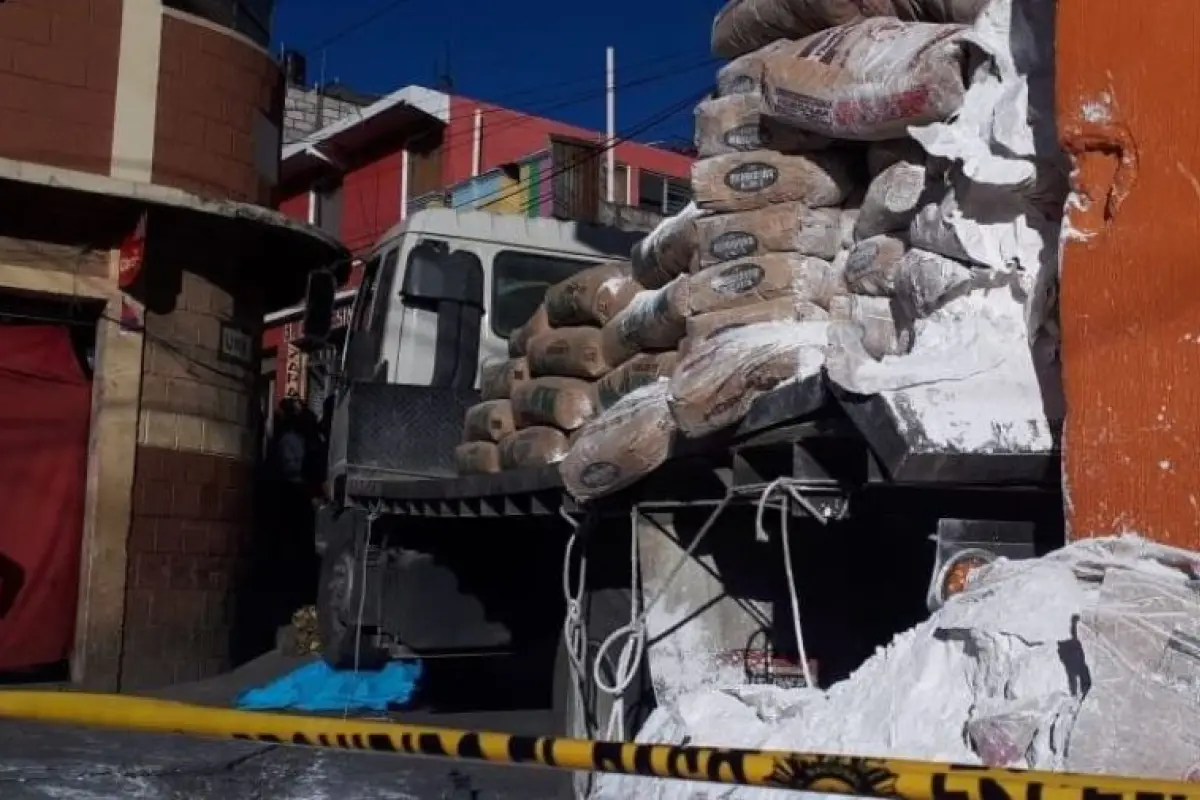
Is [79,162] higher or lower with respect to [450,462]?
higher

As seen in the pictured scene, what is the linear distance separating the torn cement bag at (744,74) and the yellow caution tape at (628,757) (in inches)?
127

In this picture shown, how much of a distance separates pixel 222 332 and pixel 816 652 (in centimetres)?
905

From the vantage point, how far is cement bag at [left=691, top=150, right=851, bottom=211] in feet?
17.0

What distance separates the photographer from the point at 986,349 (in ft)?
13.2

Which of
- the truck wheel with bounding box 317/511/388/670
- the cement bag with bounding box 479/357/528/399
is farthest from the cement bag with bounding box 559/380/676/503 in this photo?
the truck wheel with bounding box 317/511/388/670

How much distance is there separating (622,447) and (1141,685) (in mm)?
2625

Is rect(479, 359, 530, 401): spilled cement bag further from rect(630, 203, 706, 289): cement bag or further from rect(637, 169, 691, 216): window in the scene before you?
rect(637, 169, 691, 216): window

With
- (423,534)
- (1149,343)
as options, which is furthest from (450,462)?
(1149,343)

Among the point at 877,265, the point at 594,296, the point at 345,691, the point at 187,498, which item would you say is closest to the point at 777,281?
the point at 877,265

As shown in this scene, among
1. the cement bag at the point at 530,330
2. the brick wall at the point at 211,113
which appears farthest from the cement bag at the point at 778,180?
the brick wall at the point at 211,113

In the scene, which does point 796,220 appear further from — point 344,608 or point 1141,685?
point 344,608

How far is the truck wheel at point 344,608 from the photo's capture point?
8188 millimetres

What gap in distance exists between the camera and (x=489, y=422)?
25.1ft

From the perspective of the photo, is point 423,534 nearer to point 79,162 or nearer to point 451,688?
point 451,688
